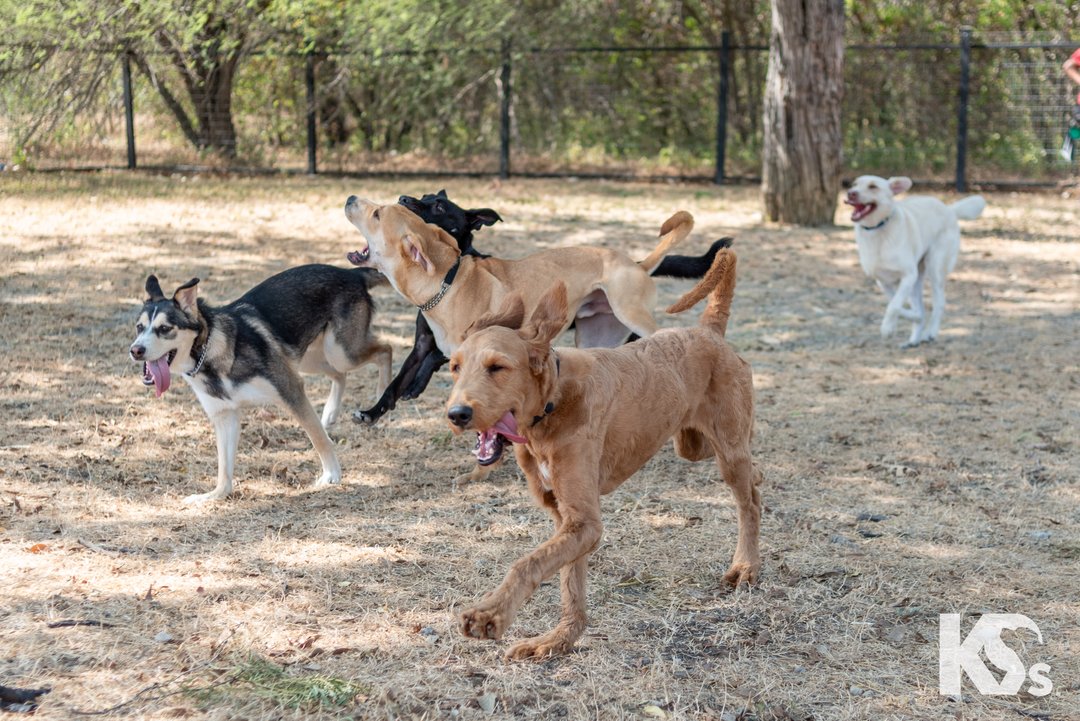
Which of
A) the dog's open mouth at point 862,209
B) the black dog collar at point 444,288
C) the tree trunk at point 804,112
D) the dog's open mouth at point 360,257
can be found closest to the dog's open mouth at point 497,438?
the black dog collar at point 444,288

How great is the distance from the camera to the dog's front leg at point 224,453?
5.71 metres

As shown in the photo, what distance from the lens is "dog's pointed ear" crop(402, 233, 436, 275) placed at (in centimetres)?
618

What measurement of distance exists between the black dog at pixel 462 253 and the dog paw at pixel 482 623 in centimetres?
313

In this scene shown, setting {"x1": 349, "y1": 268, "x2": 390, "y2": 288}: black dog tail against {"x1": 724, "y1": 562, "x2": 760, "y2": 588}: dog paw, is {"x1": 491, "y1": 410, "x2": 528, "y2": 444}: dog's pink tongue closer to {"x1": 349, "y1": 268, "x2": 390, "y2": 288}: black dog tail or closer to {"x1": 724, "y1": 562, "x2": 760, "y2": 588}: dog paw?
{"x1": 724, "y1": 562, "x2": 760, "y2": 588}: dog paw

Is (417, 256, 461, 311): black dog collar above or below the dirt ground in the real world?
above

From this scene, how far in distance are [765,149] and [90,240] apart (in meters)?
7.49

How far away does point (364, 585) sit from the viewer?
4.64m

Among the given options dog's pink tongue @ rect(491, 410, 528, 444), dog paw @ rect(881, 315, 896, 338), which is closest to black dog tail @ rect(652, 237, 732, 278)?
dog paw @ rect(881, 315, 896, 338)

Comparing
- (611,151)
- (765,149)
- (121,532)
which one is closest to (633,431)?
(121,532)

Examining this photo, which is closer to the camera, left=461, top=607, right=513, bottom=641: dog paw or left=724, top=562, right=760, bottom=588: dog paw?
left=461, top=607, right=513, bottom=641: dog paw

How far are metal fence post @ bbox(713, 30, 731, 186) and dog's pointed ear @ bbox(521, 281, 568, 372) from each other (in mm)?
14268

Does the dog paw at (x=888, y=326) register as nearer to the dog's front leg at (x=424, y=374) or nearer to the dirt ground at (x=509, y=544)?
the dirt ground at (x=509, y=544)

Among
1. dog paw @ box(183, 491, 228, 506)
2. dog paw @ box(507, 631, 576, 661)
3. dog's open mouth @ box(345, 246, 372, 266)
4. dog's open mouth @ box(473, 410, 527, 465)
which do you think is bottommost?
dog paw @ box(507, 631, 576, 661)

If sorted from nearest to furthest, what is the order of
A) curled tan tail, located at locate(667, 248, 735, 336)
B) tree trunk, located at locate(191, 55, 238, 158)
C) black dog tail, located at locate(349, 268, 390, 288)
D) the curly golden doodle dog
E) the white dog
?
curled tan tail, located at locate(667, 248, 735, 336) < the curly golden doodle dog < black dog tail, located at locate(349, 268, 390, 288) < the white dog < tree trunk, located at locate(191, 55, 238, 158)
